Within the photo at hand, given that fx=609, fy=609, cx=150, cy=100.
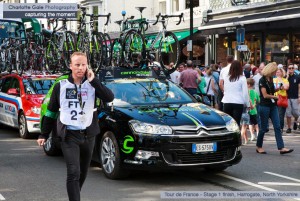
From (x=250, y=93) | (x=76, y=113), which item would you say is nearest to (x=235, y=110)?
(x=250, y=93)

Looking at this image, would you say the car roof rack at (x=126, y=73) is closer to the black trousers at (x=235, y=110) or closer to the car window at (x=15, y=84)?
the black trousers at (x=235, y=110)

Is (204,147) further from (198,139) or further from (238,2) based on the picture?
(238,2)

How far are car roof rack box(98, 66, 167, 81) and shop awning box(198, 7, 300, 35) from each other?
12.7 metres

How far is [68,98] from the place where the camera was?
20.6ft

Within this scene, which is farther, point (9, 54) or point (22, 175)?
point (9, 54)

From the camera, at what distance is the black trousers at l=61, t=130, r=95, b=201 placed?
6.10 meters

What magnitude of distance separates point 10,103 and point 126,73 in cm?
543

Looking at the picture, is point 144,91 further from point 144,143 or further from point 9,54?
point 9,54

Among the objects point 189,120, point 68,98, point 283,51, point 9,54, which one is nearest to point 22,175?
point 189,120

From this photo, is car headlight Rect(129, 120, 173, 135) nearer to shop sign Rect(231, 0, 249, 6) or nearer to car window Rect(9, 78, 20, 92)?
car window Rect(9, 78, 20, 92)

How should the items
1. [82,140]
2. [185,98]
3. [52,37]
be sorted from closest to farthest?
[82,140] < [185,98] < [52,37]

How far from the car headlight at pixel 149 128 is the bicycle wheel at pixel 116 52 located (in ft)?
15.7

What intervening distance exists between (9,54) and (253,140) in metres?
8.20

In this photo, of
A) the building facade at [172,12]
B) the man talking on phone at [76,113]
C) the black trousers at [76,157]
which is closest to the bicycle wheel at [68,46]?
the man talking on phone at [76,113]
